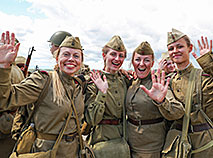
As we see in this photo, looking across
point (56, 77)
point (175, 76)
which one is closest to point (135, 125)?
point (175, 76)

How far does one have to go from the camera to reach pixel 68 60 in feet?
9.14

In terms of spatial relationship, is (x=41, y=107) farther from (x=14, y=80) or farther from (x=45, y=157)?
(x=14, y=80)

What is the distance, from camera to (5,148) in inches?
141

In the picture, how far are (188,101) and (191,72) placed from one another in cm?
57

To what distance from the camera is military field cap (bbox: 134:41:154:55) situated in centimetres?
335

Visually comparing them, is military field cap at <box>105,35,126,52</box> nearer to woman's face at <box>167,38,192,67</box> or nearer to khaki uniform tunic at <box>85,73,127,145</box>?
khaki uniform tunic at <box>85,73,127,145</box>

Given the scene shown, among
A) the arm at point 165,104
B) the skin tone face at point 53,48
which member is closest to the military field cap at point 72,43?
the arm at point 165,104

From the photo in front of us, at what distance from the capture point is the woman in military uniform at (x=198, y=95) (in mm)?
2760

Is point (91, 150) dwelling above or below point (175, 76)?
below

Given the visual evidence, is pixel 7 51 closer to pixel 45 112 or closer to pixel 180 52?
pixel 45 112

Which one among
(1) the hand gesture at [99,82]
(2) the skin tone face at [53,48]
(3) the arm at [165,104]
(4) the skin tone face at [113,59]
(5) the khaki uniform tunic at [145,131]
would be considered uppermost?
(2) the skin tone face at [53,48]

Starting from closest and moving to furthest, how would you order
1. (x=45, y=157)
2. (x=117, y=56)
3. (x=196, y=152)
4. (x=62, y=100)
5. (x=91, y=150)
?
(x=45, y=157), (x=62, y=100), (x=196, y=152), (x=91, y=150), (x=117, y=56)

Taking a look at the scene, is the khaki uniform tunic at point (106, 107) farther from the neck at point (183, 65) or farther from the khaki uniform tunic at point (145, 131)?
the neck at point (183, 65)

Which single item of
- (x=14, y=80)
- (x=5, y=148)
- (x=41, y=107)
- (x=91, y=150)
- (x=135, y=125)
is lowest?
(x=5, y=148)
